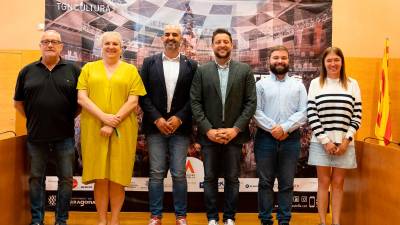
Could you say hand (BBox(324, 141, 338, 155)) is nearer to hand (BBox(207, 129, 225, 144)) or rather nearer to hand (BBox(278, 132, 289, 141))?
hand (BBox(278, 132, 289, 141))

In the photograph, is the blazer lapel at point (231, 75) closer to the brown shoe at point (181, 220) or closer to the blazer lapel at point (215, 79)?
the blazer lapel at point (215, 79)

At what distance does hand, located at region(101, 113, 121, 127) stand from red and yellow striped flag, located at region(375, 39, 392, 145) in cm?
246

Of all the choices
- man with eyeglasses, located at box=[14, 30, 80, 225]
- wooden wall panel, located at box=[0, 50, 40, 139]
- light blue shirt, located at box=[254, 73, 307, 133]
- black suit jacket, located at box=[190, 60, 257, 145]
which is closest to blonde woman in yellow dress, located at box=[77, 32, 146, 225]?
man with eyeglasses, located at box=[14, 30, 80, 225]

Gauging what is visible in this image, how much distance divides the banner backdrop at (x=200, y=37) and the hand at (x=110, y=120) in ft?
3.82

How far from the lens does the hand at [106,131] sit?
304 cm

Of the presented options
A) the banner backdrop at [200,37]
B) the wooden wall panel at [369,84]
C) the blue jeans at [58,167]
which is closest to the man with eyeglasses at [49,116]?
the blue jeans at [58,167]

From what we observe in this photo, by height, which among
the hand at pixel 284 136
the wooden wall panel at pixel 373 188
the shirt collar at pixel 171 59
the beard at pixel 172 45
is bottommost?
the wooden wall panel at pixel 373 188

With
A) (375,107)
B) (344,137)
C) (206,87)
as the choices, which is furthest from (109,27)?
(375,107)

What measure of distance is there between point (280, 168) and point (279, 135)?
274mm

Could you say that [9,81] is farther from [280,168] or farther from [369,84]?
[369,84]

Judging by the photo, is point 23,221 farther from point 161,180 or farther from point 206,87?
point 206,87

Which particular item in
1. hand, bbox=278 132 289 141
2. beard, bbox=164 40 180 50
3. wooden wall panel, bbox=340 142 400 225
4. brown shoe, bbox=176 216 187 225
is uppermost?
beard, bbox=164 40 180 50

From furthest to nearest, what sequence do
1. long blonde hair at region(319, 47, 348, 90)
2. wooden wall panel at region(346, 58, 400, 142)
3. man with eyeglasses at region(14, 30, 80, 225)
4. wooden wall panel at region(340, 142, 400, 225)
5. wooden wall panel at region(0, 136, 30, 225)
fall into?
wooden wall panel at region(346, 58, 400, 142)
long blonde hair at region(319, 47, 348, 90)
man with eyeglasses at region(14, 30, 80, 225)
wooden wall panel at region(0, 136, 30, 225)
wooden wall panel at region(340, 142, 400, 225)

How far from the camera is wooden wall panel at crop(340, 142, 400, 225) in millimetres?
2844
